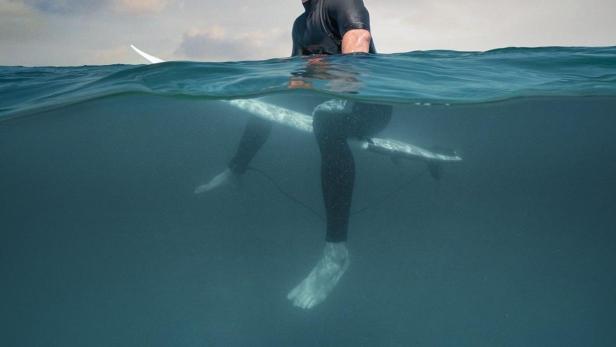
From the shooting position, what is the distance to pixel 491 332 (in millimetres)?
6660

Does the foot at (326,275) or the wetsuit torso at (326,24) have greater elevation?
the wetsuit torso at (326,24)

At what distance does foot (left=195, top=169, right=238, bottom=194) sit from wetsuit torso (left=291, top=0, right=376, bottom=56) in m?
2.60

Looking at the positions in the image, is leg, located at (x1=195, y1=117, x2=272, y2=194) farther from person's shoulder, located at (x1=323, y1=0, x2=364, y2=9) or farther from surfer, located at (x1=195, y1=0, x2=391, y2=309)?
person's shoulder, located at (x1=323, y1=0, x2=364, y2=9)

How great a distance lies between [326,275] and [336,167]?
143 cm

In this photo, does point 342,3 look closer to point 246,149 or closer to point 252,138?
point 252,138

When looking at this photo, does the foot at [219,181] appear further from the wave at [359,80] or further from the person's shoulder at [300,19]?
the person's shoulder at [300,19]

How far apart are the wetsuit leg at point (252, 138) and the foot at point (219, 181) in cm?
59

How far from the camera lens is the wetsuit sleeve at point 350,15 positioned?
4477 millimetres

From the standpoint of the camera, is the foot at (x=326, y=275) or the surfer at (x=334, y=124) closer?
the surfer at (x=334, y=124)

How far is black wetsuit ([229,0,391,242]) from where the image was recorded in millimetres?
4148

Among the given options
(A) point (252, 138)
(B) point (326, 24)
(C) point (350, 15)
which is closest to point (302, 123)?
(A) point (252, 138)

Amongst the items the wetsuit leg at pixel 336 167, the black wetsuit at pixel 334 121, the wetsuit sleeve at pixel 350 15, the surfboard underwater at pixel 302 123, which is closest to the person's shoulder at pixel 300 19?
the black wetsuit at pixel 334 121

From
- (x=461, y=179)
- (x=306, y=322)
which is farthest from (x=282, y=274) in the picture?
(x=461, y=179)

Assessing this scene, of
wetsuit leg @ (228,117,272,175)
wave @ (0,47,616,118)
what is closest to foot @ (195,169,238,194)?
wetsuit leg @ (228,117,272,175)
